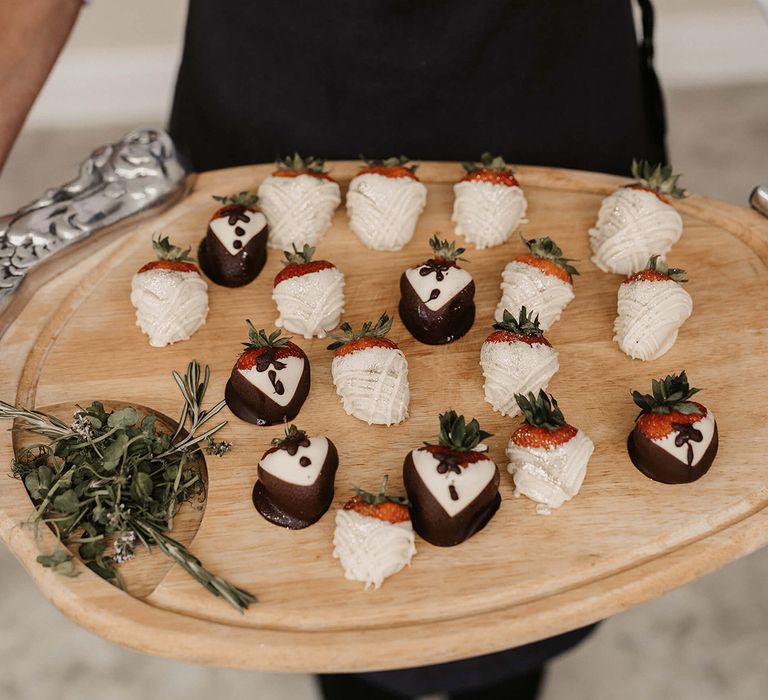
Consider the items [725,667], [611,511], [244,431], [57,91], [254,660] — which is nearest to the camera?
[254,660]

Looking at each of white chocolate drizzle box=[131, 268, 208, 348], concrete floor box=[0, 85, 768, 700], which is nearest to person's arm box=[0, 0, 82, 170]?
white chocolate drizzle box=[131, 268, 208, 348]

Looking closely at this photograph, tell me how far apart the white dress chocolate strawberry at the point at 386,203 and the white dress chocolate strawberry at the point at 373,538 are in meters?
0.59

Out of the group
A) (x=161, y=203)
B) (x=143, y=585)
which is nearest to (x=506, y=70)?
(x=161, y=203)

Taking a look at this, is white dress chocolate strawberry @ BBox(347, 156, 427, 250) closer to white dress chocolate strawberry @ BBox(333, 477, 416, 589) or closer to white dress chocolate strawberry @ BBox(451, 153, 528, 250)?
white dress chocolate strawberry @ BBox(451, 153, 528, 250)

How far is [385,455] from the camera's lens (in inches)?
51.6

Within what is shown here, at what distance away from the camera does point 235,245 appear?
1.53 metres

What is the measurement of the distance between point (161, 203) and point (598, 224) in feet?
2.80

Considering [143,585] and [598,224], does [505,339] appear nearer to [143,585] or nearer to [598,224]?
[598,224]

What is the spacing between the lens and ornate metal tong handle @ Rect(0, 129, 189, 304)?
1.53 meters

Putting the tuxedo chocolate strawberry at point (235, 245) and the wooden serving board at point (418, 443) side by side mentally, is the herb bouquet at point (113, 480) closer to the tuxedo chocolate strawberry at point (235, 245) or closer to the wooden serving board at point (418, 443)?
the wooden serving board at point (418, 443)

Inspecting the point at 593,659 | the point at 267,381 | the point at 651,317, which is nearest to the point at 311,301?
the point at 267,381

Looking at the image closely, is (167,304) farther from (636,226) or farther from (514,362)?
(636,226)

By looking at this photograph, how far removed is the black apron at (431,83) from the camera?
1.60 metres

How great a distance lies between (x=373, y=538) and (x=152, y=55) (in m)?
3.38
